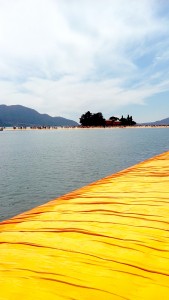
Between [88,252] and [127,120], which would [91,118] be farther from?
[88,252]

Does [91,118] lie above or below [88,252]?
above

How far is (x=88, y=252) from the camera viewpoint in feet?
6.91

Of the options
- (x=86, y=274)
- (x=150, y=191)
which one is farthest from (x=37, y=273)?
(x=150, y=191)

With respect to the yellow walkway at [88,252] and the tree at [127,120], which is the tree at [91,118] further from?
the yellow walkway at [88,252]

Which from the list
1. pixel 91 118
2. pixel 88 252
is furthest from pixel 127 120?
pixel 88 252

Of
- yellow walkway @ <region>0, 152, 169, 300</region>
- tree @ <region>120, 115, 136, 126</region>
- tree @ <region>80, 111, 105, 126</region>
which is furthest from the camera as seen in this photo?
tree @ <region>120, 115, 136, 126</region>

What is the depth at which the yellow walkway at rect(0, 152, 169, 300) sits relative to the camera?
5.29 feet

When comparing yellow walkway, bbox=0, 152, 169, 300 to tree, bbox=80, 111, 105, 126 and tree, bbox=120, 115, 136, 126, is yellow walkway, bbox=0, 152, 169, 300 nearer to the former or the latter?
tree, bbox=80, 111, 105, 126

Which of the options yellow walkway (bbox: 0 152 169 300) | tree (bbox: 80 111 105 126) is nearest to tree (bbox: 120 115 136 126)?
tree (bbox: 80 111 105 126)

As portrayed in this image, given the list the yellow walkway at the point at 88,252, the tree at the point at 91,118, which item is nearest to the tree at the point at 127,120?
the tree at the point at 91,118

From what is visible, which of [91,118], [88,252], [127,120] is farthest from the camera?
[127,120]

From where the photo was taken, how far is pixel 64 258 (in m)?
2.02

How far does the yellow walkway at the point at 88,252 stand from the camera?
5.29 feet

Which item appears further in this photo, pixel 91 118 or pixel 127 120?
pixel 127 120
